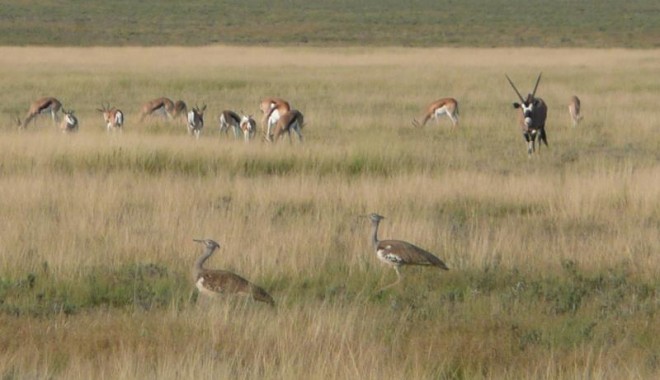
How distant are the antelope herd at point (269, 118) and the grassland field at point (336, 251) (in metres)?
0.33

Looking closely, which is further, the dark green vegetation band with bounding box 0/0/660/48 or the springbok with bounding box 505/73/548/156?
the dark green vegetation band with bounding box 0/0/660/48

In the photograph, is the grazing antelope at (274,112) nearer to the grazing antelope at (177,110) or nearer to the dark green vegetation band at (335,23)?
the grazing antelope at (177,110)

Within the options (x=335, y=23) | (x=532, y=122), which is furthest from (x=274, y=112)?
(x=335, y=23)

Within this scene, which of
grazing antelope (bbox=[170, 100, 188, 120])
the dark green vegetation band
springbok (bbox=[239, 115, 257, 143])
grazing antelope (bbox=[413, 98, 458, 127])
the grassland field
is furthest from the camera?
the dark green vegetation band

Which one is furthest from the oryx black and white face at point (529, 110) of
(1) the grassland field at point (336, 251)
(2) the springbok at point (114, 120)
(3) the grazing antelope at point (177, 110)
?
(3) the grazing antelope at point (177, 110)

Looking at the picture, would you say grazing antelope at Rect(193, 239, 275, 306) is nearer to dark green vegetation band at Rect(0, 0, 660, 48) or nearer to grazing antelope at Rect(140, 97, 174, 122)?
grazing antelope at Rect(140, 97, 174, 122)

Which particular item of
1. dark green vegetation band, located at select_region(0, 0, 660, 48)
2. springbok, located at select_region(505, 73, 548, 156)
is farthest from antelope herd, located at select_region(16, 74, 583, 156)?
dark green vegetation band, located at select_region(0, 0, 660, 48)

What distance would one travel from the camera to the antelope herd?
19.3 meters

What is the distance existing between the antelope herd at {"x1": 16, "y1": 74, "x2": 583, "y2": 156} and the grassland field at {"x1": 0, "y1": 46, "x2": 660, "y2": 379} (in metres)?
0.33

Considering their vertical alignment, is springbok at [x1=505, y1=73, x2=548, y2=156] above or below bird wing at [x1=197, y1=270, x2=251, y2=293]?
below

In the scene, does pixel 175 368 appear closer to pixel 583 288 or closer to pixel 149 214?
pixel 583 288

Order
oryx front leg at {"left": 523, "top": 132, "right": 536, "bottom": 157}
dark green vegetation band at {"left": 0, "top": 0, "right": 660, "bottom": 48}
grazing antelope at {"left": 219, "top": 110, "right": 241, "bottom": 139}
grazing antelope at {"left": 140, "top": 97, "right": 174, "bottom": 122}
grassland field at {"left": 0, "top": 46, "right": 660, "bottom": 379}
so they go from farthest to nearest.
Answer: dark green vegetation band at {"left": 0, "top": 0, "right": 660, "bottom": 48}, grazing antelope at {"left": 140, "top": 97, "right": 174, "bottom": 122}, grazing antelope at {"left": 219, "top": 110, "right": 241, "bottom": 139}, oryx front leg at {"left": 523, "top": 132, "right": 536, "bottom": 157}, grassland field at {"left": 0, "top": 46, "right": 660, "bottom": 379}

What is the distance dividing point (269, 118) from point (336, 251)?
466 inches

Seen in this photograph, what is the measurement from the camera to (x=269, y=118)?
21.4 meters
